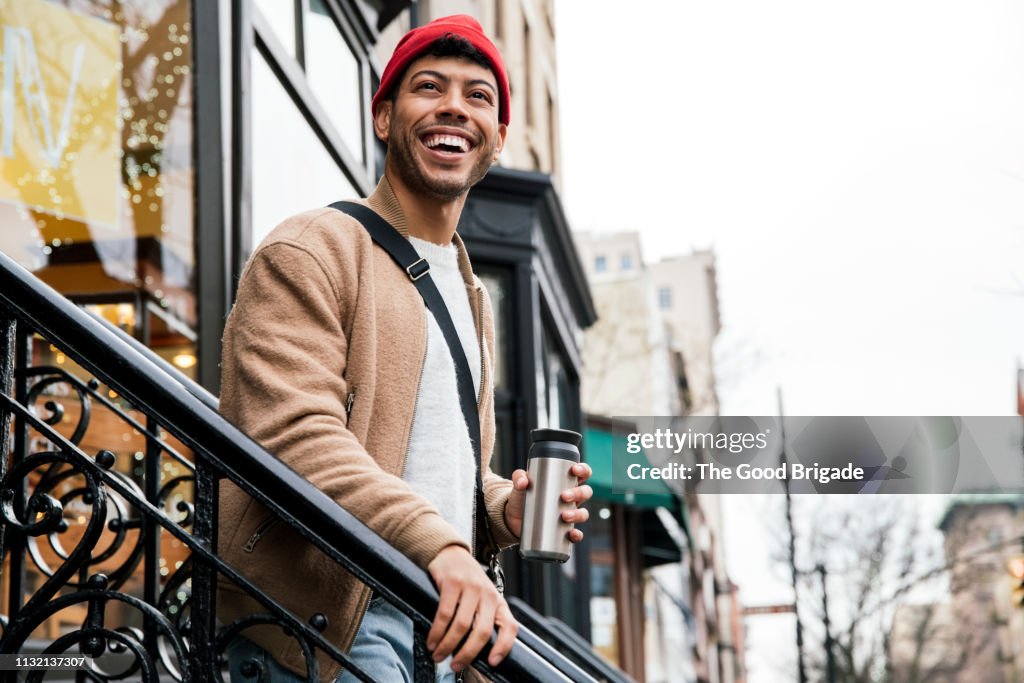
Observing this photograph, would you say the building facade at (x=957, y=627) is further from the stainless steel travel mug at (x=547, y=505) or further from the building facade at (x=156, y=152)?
the stainless steel travel mug at (x=547, y=505)

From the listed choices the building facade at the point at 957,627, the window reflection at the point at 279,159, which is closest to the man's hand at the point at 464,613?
the window reflection at the point at 279,159

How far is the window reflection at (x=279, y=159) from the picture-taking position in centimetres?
694

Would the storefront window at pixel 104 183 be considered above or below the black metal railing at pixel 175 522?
above

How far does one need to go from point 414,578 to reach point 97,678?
0.95 metres

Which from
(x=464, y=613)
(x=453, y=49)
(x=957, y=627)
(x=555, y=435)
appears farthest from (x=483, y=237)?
(x=957, y=627)

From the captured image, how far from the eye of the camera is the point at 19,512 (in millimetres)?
2783

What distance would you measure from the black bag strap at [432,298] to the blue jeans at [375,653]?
337 millimetres

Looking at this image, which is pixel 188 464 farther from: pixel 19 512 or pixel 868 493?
pixel 868 493

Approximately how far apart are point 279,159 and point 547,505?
5493 mm

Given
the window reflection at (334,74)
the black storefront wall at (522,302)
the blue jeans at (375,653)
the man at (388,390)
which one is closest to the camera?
the man at (388,390)

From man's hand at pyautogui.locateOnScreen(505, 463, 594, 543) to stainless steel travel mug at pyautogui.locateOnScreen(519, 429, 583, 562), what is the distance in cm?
1

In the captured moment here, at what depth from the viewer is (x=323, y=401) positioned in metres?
2.16

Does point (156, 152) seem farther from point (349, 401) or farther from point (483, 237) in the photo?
point (483, 237)

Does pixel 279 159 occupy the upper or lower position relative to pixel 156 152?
upper
